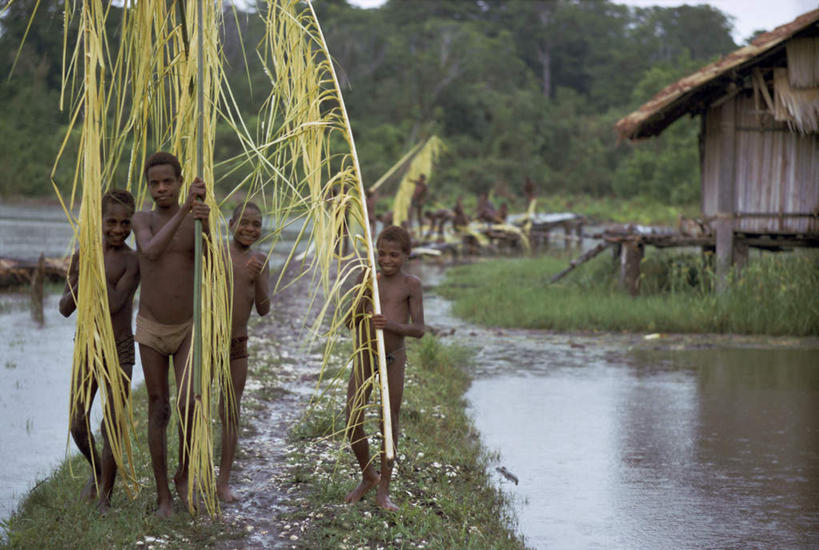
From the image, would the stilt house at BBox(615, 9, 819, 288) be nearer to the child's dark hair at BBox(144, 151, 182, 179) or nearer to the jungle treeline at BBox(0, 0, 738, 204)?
the child's dark hair at BBox(144, 151, 182, 179)

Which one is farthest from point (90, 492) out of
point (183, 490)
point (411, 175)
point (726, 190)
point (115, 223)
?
point (411, 175)

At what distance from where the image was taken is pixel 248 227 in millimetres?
4773

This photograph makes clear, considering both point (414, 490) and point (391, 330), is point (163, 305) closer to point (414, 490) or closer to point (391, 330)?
point (391, 330)

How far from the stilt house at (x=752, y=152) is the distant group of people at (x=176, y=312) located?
9.17 meters

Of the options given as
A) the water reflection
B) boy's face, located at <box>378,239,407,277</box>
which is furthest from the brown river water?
boy's face, located at <box>378,239,407,277</box>

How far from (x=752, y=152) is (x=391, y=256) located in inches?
391

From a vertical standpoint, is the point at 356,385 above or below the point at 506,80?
below

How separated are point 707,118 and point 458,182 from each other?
34466mm

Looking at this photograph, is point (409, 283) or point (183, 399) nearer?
point (183, 399)

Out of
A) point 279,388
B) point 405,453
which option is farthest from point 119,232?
point 279,388

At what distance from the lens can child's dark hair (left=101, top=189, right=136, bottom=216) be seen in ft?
15.0

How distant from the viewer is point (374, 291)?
14.1ft

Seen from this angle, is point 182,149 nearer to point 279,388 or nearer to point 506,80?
point 279,388

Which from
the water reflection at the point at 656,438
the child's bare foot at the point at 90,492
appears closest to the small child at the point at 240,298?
the child's bare foot at the point at 90,492
